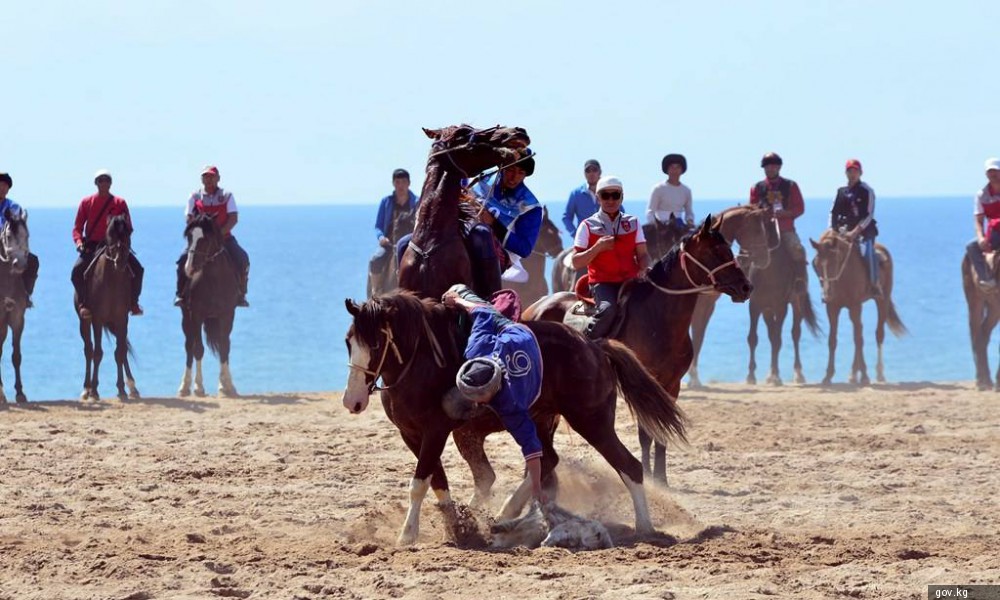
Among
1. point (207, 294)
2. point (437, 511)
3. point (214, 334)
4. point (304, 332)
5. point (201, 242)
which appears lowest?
point (304, 332)

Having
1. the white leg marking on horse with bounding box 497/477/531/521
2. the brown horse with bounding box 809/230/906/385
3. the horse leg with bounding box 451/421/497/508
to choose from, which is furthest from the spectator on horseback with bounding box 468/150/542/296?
the brown horse with bounding box 809/230/906/385

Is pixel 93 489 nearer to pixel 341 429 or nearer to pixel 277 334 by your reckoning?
pixel 341 429

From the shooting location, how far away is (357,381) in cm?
880

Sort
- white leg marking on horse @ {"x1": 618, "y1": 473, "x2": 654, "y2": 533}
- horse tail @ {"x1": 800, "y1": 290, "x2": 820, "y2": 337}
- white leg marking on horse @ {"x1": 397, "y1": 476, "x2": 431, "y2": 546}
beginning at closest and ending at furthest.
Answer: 1. white leg marking on horse @ {"x1": 397, "y1": 476, "x2": 431, "y2": 546}
2. white leg marking on horse @ {"x1": 618, "y1": 473, "x2": 654, "y2": 533}
3. horse tail @ {"x1": 800, "y1": 290, "x2": 820, "y2": 337}

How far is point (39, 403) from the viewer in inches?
685

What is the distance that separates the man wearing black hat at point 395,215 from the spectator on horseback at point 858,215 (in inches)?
222

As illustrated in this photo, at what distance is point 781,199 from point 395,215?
4857 mm

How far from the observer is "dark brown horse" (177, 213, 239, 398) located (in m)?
18.6

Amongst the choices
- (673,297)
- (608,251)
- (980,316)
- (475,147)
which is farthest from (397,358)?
(980,316)

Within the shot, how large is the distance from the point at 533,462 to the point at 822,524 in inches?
82.3

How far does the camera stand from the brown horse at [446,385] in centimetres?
888

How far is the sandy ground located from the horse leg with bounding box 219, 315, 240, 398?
6.23 feet

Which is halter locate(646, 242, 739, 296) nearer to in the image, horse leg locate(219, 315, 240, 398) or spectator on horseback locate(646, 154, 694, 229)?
spectator on horseback locate(646, 154, 694, 229)

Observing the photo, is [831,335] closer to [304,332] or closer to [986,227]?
[986,227]
